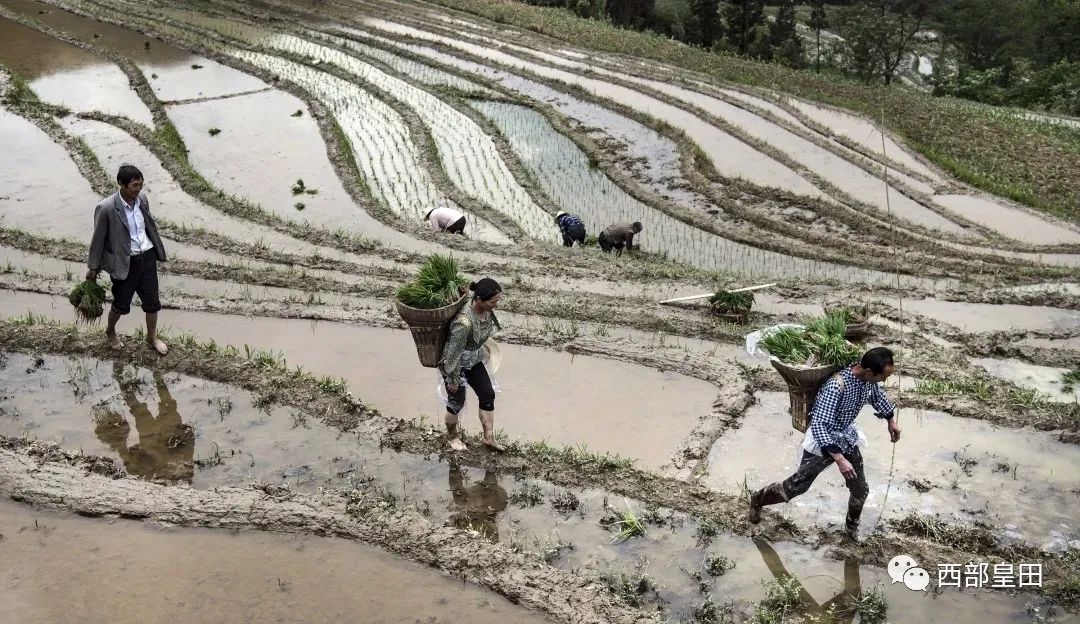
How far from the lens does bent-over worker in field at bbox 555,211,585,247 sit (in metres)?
10.6

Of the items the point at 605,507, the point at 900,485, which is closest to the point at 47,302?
the point at 605,507

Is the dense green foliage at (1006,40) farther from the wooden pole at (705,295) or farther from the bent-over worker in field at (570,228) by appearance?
the wooden pole at (705,295)

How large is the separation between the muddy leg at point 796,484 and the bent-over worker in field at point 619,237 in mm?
5414

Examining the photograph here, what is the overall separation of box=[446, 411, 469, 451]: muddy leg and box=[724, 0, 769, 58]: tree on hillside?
22.4m

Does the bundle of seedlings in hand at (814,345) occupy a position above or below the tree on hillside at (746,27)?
below

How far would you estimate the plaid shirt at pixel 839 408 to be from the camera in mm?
4797

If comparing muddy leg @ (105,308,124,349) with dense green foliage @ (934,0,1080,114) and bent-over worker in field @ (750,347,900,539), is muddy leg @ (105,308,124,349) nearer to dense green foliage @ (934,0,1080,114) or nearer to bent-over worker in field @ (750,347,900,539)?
bent-over worker in field @ (750,347,900,539)

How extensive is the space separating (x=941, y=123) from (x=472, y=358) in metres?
13.5

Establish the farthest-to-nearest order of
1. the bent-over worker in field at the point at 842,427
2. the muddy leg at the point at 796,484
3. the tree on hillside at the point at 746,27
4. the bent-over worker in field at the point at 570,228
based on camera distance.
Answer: the tree on hillside at the point at 746,27
the bent-over worker in field at the point at 570,228
the muddy leg at the point at 796,484
the bent-over worker in field at the point at 842,427

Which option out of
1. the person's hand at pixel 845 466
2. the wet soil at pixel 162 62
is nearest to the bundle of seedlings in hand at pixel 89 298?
the person's hand at pixel 845 466

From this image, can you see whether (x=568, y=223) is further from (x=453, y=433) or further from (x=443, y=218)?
(x=453, y=433)

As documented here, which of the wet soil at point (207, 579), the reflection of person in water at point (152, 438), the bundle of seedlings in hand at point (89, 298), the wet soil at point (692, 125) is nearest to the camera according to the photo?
the wet soil at point (207, 579)

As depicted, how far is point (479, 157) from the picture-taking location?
13.8 metres

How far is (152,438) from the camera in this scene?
6.21 metres
